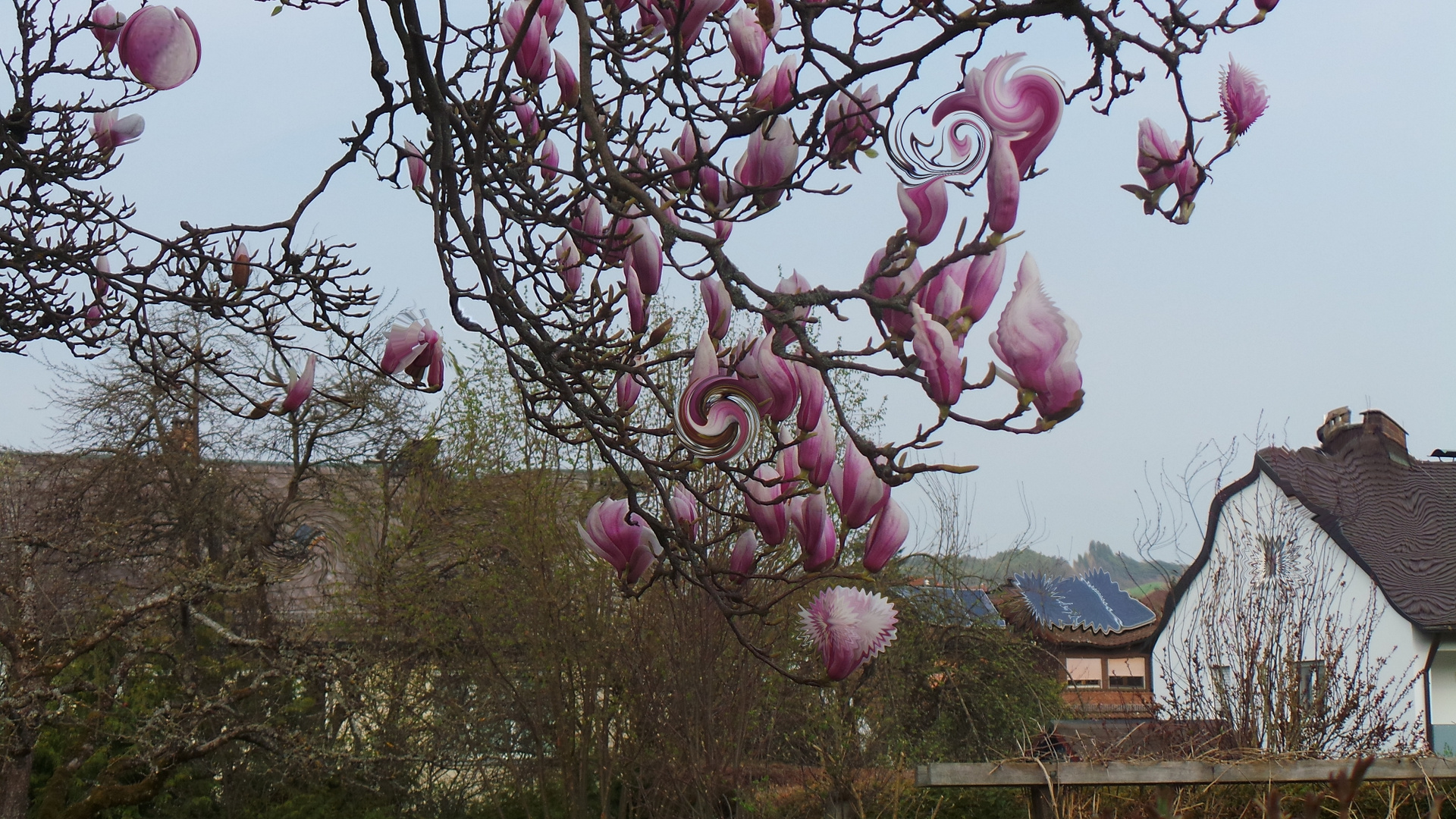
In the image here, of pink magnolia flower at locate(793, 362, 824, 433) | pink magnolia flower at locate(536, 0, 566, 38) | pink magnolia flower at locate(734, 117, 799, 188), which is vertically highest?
pink magnolia flower at locate(536, 0, 566, 38)

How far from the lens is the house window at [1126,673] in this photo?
1443 cm

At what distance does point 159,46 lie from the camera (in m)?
1.92

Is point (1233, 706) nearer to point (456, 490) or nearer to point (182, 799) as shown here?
point (456, 490)

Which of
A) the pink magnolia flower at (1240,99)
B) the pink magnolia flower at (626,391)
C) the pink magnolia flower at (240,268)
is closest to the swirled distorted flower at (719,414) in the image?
the pink magnolia flower at (626,391)

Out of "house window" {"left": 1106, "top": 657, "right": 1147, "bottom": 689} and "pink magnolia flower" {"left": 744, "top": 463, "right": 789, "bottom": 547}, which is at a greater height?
"pink magnolia flower" {"left": 744, "top": 463, "right": 789, "bottom": 547}

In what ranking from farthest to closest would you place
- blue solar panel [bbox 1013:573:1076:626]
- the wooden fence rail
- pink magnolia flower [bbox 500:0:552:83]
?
blue solar panel [bbox 1013:573:1076:626] → the wooden fence rail → pink magnolia flower [bbox 500:0:552:83]

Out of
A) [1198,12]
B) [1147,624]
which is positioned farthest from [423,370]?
[1147,624]

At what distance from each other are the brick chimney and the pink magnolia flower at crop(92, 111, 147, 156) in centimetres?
1410

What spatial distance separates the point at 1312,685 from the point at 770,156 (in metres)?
6.78

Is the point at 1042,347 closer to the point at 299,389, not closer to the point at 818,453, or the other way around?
the point at 818,453

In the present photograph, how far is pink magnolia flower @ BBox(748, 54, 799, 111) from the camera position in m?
1.69

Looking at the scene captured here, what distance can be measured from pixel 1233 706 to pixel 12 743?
269 inches

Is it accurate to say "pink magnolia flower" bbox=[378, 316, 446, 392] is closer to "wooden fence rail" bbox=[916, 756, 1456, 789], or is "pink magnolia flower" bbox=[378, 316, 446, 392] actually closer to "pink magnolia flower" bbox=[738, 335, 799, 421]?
"pink magnolia flower" bbox=[738, 335, 799, 421]

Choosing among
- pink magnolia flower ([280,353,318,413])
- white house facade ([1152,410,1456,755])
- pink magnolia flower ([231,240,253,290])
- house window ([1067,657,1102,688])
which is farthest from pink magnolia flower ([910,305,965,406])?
house window ([1067,657,1102,688])
